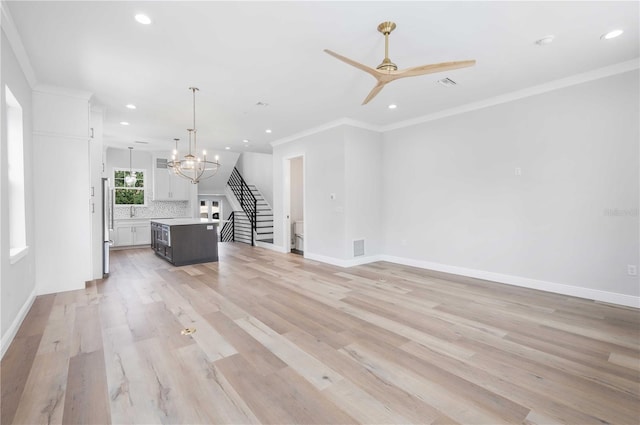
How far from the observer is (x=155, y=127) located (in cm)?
630

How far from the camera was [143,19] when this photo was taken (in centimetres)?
262

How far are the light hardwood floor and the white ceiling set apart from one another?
2.94m

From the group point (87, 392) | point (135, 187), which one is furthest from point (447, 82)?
point (135, 187)

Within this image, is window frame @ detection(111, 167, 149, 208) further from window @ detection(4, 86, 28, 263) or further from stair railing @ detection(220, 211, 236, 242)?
window @ detection(4, 86, 28, 263)

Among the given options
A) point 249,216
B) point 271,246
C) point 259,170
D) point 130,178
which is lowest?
point 271,246

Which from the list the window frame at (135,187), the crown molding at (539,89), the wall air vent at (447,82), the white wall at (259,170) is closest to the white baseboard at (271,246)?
the white wall at (259,170)

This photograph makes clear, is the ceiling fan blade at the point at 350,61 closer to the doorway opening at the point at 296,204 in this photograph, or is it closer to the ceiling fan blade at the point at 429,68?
the ceiling fan blade at the point at 429,68

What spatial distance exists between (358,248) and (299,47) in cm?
394

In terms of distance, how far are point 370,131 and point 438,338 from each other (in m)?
4.54

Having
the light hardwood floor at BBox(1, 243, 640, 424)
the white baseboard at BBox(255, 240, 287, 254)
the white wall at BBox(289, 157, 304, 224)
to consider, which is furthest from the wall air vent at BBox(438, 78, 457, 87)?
the white wall at BBox(289, 157, 304, 224)

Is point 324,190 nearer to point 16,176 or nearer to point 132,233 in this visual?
point 16,176

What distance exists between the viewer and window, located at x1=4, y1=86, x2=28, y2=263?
332cm

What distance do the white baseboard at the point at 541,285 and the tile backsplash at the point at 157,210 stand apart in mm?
7621

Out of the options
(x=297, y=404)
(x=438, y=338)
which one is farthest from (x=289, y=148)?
(x=297, y=404)
